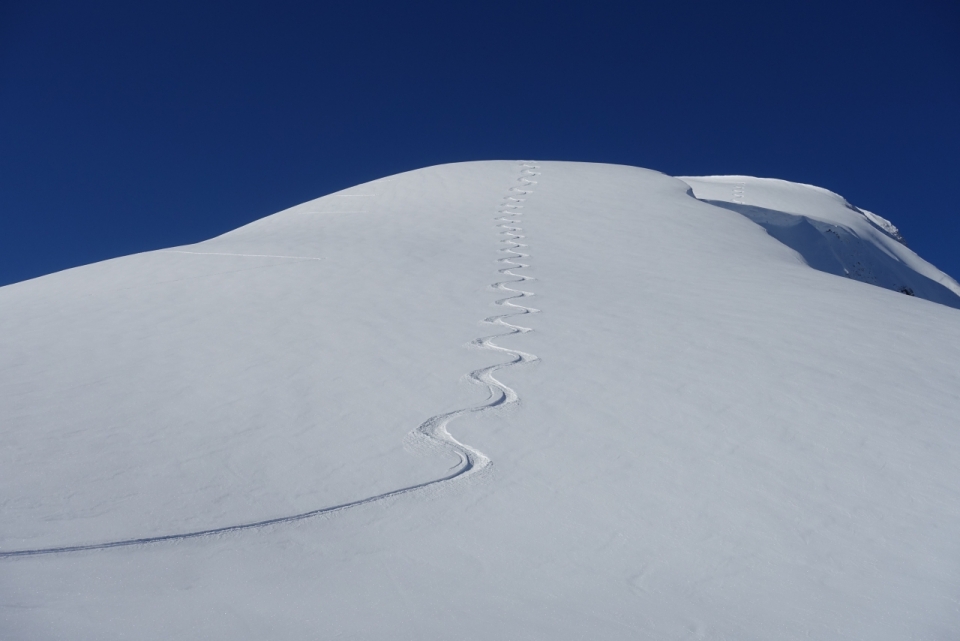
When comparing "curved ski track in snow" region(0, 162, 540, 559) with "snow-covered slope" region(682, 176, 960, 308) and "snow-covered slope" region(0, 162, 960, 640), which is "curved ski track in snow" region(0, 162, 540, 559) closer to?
"snow-covered slope" region(0, 162, 960, 640)

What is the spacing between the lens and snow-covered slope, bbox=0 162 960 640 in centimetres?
253

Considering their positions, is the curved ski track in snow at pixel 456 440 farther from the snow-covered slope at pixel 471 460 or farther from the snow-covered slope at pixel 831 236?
the snow-covered slope at pixel 831 236

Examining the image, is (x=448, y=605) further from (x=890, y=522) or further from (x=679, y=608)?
(x=890, y=522)

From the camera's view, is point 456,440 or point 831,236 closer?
point 456,440

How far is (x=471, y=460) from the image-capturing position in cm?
365

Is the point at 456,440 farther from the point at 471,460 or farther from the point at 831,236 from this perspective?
the point at 831,236

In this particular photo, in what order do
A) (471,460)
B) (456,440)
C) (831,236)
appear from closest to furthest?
(471,460), (456,440), (831,236)

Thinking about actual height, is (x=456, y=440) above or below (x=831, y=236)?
below

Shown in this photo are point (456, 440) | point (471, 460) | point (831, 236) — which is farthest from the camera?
point (831, 236)

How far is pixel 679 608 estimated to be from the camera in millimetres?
2564

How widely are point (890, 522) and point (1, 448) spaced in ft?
14.3

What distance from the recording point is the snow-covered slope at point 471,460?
253cm

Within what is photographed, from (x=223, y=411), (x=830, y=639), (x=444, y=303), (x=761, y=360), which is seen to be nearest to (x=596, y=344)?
(x=761, y=360)

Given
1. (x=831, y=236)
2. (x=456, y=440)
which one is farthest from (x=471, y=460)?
(x=831, y=236)
